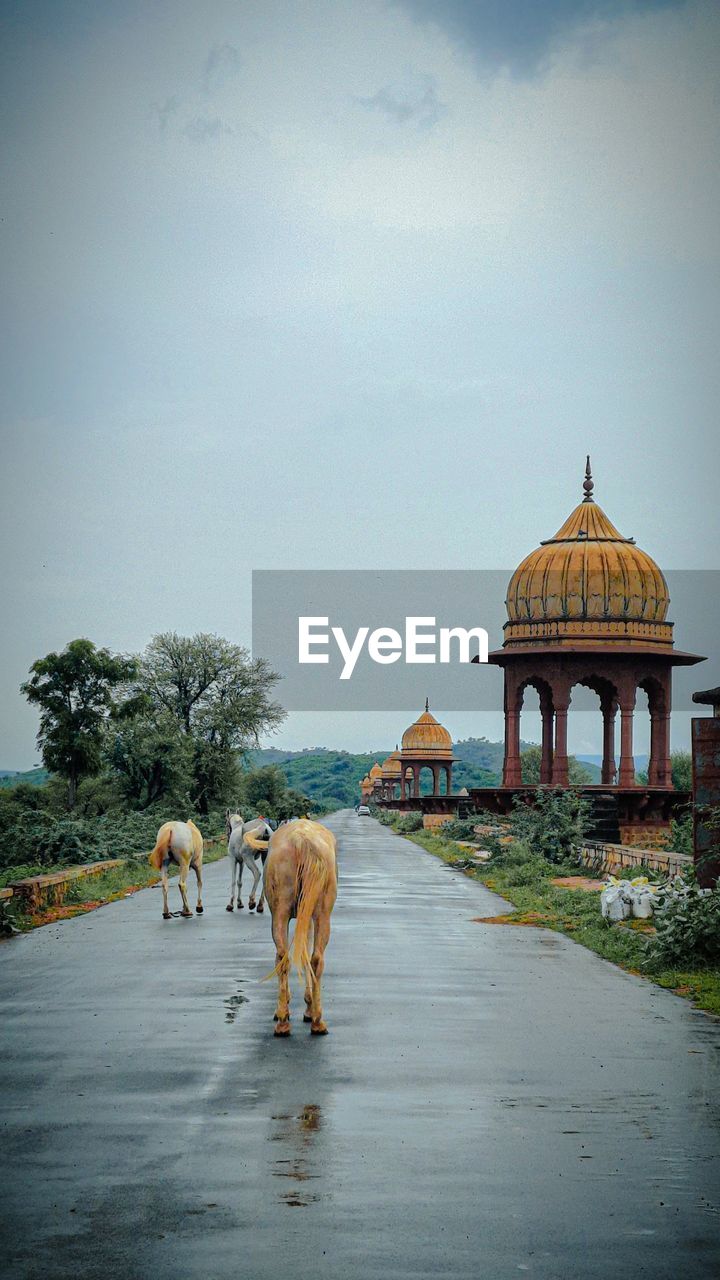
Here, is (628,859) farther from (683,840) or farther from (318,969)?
(318,969)

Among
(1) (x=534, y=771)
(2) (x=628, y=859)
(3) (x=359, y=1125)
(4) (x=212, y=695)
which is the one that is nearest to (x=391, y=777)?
(1) (x=534, y=771)

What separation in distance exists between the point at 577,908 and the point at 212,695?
52.8 m

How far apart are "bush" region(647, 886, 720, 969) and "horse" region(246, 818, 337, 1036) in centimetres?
→ 497

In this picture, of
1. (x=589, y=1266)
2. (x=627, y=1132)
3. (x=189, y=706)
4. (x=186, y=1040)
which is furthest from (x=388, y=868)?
(x=189, y=706)

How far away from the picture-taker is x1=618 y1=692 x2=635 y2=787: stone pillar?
42.5 metres

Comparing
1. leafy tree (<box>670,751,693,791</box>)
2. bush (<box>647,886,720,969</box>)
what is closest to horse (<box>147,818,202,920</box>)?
bush (<box>647,886,720,969</box>)

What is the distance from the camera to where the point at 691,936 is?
1537 cm

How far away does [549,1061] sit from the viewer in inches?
411

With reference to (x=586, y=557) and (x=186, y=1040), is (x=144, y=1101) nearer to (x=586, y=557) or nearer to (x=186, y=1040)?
(x=186, y=1040)

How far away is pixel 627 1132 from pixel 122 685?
56.5 metres

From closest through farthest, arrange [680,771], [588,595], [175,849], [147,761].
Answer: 1. [175,849]
2. [588,595]
3. [147,761]
4. [680,771]

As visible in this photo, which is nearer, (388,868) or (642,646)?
(388,868)

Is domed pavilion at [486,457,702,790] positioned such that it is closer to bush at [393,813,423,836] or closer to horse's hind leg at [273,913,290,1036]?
bush at [393,813,423,836]

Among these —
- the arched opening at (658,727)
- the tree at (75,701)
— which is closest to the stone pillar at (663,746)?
the arched opening at (658,727)
